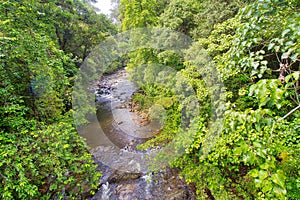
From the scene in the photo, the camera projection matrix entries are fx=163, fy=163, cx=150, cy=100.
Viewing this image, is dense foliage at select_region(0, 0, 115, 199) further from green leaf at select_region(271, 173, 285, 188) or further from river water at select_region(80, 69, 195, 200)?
green leaf at select_region(271, 173, 285, 188)

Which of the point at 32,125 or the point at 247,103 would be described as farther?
the point at 247,103

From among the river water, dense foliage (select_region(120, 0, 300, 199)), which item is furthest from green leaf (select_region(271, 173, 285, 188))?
the river water

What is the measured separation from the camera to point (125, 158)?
5922 mm

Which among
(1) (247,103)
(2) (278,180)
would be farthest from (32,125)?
(1) (247,103)

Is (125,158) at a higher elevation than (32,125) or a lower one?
lower

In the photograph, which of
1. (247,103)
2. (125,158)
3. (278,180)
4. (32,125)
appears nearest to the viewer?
(278,180)

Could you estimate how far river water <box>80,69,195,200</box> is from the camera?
14.3ft

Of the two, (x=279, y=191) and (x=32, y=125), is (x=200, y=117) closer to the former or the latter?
(x=279, y=191)

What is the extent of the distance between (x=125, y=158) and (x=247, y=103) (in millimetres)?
4384

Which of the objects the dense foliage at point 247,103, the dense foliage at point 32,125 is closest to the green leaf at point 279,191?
the dense foliage at point 247,103

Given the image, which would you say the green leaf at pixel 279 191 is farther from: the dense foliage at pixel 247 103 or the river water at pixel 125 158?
the river water at pixel 125 158

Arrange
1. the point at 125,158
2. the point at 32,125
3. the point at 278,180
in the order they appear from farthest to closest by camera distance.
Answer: the point at 125,158
the point at 32,125
the point at 278,180

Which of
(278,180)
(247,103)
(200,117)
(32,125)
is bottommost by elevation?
(247,103)

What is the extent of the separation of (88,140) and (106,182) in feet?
9.79
